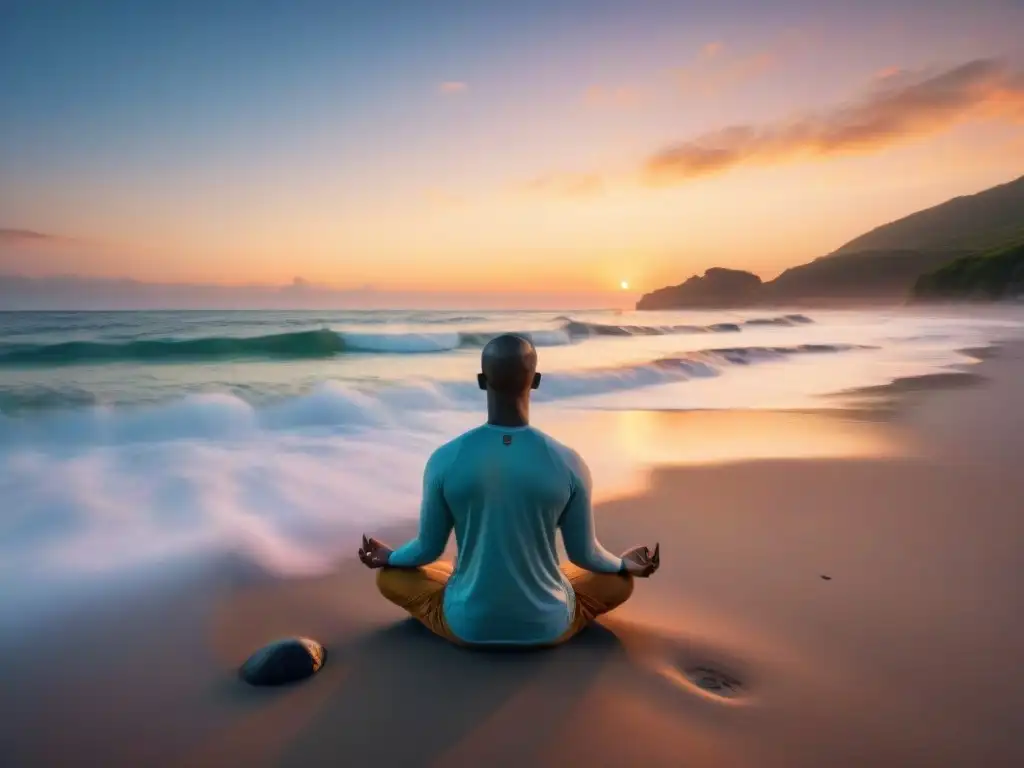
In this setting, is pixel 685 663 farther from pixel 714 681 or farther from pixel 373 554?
pixel 373 554

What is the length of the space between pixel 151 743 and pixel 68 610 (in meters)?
1.78

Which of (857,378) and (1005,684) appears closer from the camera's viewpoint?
(1005,684)

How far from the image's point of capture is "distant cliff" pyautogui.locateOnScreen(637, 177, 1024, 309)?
99.8 meters

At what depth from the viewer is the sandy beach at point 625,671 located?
248cm

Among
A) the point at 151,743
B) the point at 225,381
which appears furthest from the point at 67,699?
the point at 225,381

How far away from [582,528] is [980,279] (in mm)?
75232

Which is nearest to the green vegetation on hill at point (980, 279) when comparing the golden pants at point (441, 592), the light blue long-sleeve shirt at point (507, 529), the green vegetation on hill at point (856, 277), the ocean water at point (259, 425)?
the green vegetation on hill at point (856, 277)

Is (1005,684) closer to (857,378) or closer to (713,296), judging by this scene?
(857,378)

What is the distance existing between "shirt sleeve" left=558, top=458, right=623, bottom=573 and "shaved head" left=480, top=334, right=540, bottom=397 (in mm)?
422

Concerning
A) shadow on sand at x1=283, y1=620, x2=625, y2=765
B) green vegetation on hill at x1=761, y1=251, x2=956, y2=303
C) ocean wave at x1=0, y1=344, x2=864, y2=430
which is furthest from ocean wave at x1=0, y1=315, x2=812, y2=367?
green vegetation on hill at x1=761, y1=251, x2=956, y2=303

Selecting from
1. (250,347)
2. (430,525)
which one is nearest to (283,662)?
(430,525)

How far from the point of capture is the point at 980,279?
62.2m

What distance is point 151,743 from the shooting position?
8.41 feet

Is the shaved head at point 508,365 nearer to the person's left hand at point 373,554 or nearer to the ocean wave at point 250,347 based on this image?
the person's left hand at point 373,554
